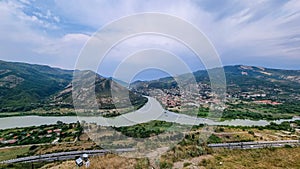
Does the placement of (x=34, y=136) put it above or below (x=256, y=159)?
below

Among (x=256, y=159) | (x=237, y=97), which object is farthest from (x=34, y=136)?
(x=237, y=97)

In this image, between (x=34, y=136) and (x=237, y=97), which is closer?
(x=34, y=136)

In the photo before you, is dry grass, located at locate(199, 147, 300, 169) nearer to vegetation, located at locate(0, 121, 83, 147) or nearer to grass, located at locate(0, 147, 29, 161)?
grass, located at locate(0, 147, 29, 161)

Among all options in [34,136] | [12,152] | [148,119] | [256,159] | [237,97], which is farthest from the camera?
[237,97]

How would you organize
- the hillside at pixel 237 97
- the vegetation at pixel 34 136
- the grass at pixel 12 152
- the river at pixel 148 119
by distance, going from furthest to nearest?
the river at pixel 148 119 → the hillside at pixel 237 97 → the vegetation at pixel 34 136 → the grass at pixel 12 152

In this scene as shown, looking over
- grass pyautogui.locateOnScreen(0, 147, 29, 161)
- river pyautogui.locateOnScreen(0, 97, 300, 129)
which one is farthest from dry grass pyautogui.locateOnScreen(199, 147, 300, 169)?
grass pyautogui.locateOnScreen(0, 147, 29, 161)

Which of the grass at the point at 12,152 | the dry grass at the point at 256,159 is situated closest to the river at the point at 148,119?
the grass at the point at 12,152

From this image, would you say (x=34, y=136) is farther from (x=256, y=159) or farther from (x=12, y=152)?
(x=256, y=159)

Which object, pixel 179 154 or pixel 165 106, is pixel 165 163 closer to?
pixel 179 154

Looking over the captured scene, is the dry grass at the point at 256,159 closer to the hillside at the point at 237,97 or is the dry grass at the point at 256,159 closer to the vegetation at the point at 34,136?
the hillside at the point at 237,97

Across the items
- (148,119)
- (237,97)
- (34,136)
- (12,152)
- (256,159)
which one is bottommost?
(12,152)

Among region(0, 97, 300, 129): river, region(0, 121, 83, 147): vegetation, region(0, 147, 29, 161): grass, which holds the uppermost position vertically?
region(0, 97, 300, 129): river
